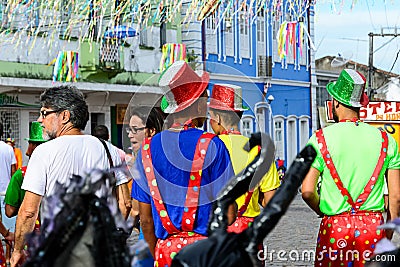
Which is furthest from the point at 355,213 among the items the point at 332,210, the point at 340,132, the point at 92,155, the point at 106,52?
the point at 106,52

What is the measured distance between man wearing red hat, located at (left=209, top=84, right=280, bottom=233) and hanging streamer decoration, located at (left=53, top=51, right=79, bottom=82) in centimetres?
1546

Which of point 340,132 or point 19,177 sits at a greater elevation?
point 340,132

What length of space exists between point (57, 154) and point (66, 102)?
0.99 feet

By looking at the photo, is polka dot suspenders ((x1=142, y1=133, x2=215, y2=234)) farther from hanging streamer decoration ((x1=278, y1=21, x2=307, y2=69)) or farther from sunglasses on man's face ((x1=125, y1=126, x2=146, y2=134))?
hanging streamer decoration ((x1=278, y1=21, x2=307, y2=69))

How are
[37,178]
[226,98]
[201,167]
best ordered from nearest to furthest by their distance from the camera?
[201,167], [37,178], [226,98]

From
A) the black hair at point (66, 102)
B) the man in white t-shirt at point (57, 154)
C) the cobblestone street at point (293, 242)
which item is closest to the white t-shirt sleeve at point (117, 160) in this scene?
the man in white t-shirt at point (57, 154)

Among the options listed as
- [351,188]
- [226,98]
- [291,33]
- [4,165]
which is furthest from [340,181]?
[291,33]

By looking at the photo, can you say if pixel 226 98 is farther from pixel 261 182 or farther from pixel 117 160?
pixel 117 160

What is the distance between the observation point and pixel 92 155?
420cm

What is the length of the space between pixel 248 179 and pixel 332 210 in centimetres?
240

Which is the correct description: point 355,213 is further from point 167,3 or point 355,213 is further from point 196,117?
point 167,3

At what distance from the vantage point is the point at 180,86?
3568 mm

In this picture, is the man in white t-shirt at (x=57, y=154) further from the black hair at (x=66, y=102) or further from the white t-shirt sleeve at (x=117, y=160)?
the white t-shirt sleeve at (x=117, y=160)

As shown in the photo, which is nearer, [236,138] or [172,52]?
[236,138]
